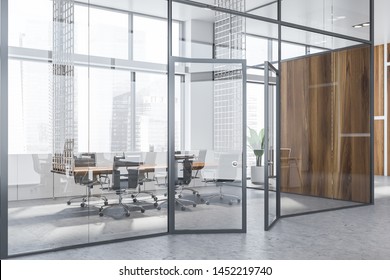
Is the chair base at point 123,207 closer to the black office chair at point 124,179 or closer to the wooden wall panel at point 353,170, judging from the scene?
the black office chair at point 124,179

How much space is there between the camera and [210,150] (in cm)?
507

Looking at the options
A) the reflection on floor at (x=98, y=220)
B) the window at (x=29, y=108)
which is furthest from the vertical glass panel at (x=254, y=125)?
the window at (x=29, y=108)

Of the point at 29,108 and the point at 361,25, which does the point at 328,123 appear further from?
the point at 29,108

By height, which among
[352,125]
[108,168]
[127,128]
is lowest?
[108,168]

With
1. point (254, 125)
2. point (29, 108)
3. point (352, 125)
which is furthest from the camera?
point (352, 125)

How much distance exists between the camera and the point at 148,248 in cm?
438

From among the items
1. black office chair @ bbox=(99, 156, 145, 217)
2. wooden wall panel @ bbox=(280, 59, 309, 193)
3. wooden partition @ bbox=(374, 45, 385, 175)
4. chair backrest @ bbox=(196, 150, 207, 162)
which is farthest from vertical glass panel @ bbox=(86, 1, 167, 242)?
wooden partition @ bbox=(374, 45, 385, 175)

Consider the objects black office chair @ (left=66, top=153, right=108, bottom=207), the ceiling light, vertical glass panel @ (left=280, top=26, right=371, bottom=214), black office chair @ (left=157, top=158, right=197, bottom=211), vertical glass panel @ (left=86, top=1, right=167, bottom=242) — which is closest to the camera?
black office chair @ (left=66, top=153, right=108, bottom=207)

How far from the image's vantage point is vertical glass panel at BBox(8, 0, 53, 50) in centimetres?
411

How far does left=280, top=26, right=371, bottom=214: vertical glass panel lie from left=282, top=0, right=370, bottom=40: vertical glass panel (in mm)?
229

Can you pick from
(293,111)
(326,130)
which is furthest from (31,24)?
(326,130)

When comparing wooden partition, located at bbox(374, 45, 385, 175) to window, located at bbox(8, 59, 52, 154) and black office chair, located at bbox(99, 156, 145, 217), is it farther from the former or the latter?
window, located at bbox(8, 59, 52, 154)

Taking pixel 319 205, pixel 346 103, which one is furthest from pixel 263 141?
pixel 346 103

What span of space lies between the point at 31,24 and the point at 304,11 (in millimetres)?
4087
